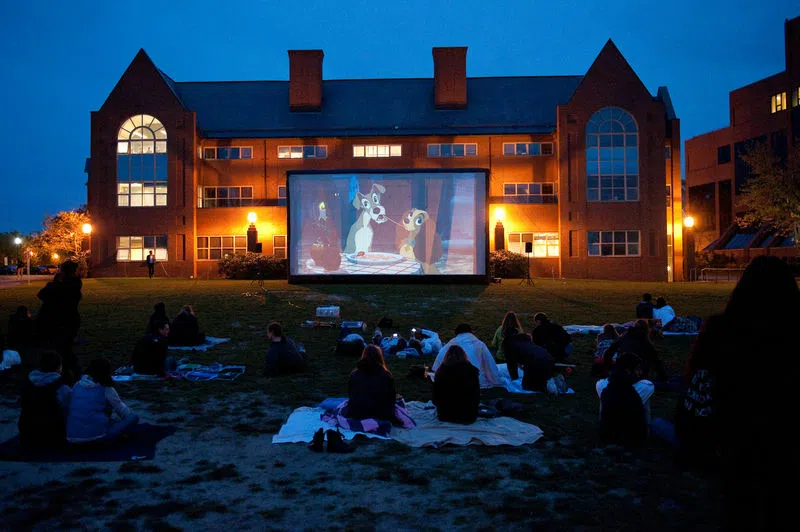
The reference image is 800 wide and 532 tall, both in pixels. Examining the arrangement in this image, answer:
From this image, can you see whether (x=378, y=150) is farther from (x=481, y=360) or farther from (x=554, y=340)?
(x=481, y=360)

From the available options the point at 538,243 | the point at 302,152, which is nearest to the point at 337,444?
the point at 538,243

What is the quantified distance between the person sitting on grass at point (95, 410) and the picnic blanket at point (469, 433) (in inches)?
122

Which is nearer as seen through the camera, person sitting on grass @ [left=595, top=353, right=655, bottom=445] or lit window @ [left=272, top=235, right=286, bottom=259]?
person sitting on grass @ [left=595, top=353, right=655, bottom=445]

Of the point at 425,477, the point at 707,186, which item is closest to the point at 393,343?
the point at 425,477

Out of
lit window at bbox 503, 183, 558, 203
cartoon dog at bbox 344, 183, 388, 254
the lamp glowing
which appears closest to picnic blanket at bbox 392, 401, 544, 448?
cartoon dog at bbox 344, 183, 388, 254

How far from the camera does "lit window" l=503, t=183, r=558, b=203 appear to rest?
43500 mm

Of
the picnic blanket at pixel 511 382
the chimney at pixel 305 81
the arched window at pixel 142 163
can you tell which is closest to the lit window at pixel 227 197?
the arched window at pixel 142 163

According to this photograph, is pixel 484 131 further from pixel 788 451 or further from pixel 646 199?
pixel 788 451

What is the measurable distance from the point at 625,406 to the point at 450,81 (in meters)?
42.2

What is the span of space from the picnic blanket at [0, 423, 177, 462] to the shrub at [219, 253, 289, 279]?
30.2m

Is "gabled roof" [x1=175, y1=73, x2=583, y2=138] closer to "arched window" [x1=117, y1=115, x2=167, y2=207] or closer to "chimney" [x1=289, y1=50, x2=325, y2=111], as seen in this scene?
"chimney" [x1=289, y1=50, x2=325, y2=111]

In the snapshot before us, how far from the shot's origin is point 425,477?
20.2ft

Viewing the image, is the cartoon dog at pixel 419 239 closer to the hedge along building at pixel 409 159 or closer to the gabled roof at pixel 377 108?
the hedge along building at pixel 409 159

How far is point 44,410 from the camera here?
23.2 ft
